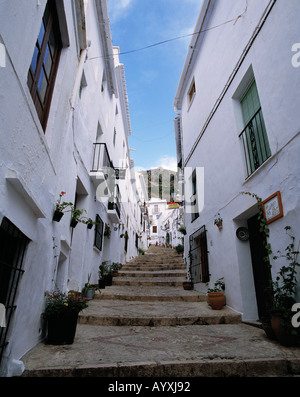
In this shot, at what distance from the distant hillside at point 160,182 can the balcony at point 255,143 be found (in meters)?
27.4

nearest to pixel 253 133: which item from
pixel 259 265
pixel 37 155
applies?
pixel 259 265

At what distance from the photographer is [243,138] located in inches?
196

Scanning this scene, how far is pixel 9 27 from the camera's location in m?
2.06

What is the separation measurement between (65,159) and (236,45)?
14.6ft

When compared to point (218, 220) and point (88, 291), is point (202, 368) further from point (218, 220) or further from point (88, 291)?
point (88, 291)

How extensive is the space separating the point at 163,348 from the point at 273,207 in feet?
8.09

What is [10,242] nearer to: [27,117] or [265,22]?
[27,117]

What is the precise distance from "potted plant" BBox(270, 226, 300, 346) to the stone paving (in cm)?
14

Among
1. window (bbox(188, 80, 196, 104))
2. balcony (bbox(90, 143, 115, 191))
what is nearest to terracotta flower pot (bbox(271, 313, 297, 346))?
balcony (bbox(90, 143, 115, 191))

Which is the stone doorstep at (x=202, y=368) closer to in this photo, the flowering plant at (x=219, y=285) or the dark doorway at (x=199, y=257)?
the flowering plant at (x=219, y=285)

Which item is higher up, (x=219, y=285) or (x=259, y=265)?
(x=259, y=265)

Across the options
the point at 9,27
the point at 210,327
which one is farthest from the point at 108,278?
the point at 9,27

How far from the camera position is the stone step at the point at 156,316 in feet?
14.2

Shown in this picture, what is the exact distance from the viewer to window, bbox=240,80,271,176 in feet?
14.1
